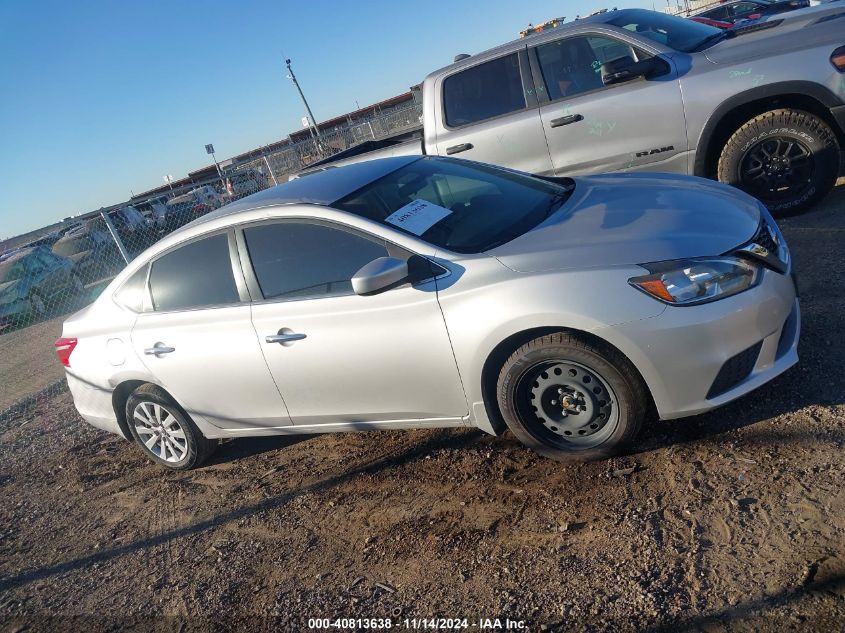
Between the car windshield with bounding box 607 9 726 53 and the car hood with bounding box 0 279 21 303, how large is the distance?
45.2 feet

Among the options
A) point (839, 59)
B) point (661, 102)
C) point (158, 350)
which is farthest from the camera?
point (661, 102)

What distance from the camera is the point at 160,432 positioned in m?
4.71

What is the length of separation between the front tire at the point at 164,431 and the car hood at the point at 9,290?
11.7 m

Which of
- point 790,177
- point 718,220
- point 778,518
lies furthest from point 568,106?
point 778,518

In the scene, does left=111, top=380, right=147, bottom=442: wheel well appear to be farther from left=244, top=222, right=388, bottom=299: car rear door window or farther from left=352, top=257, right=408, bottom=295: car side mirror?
left=352, top=257, right=408, bottom=295: car side mirror

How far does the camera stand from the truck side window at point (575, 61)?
19.2 ft

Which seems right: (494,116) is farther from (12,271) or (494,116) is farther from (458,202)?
(12,271)

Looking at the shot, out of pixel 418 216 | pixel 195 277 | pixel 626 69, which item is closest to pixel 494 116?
pixel 626 69

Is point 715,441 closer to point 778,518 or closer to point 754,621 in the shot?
point 778,518

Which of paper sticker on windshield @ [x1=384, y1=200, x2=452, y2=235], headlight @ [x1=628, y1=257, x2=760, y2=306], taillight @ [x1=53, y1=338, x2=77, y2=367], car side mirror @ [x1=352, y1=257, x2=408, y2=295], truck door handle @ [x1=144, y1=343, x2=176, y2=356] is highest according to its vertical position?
paper sticker on windshield @ [x1=384, y1=200, x2=452, y2=235]

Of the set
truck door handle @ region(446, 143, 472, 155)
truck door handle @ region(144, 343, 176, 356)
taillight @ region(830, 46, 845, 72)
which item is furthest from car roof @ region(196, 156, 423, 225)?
taillight @ region(830, 46, 845, 72)

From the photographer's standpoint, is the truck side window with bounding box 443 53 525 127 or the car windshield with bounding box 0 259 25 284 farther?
the car windshield with bounding box 0 259 25 284

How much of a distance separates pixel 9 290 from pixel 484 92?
41.6 feet

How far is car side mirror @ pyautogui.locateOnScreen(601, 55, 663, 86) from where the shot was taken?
215 inches
